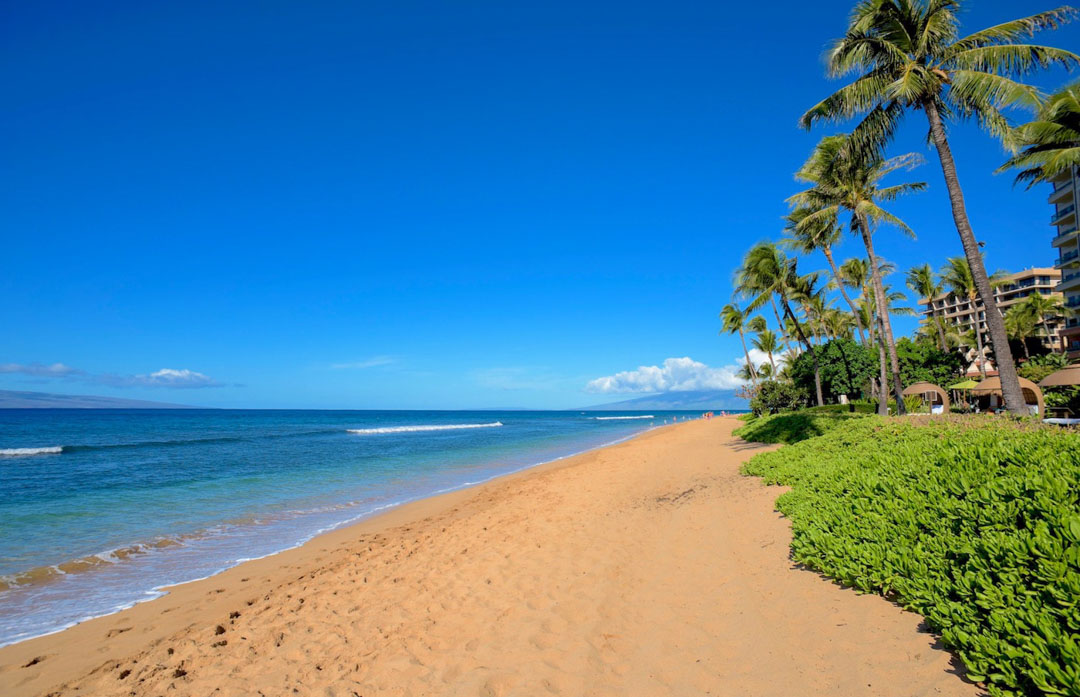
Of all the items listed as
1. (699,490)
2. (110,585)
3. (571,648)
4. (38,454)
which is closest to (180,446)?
(38,454)

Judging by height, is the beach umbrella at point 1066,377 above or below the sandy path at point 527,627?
above

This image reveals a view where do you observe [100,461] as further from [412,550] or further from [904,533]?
[904,533]

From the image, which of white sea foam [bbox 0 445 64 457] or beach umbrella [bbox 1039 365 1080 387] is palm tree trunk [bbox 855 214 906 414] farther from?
white sea foam [bbox 0 445 64 457]

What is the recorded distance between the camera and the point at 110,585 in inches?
305

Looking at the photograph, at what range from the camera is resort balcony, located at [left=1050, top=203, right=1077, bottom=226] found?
37.3 m

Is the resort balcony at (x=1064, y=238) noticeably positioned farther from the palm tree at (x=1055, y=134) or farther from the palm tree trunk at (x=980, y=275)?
the palm tree trunk at (x=980, y=275)

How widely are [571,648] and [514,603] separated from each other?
1.26m

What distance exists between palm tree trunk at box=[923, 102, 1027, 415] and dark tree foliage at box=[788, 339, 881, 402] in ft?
71.8

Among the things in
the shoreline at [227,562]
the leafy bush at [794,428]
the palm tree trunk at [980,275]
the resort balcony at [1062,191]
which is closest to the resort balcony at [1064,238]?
the resort balcony at [1062,191]

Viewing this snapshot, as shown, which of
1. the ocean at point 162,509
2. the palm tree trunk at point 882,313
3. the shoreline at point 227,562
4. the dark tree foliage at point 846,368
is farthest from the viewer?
the dark tree foliage at point 846,368

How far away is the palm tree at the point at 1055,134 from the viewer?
16266mm

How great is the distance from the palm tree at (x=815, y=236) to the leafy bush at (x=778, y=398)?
13.2 m

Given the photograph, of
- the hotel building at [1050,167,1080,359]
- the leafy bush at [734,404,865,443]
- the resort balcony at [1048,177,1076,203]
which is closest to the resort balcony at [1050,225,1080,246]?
the hotel building at [1050,167,1080,359]

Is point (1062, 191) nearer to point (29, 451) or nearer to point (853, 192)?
point (853, 192)
